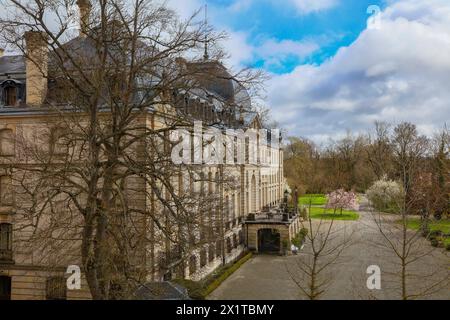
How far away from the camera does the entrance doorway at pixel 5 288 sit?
76.1 feet

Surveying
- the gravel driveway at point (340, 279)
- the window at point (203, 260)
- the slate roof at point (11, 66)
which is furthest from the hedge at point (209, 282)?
the slate roof at point (11, 66)

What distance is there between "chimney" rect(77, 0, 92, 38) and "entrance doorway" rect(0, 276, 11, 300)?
1569 cm

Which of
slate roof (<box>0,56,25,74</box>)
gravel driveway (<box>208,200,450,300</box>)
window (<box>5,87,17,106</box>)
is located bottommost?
gravel driveway (<box>208,200,450,300</box>)

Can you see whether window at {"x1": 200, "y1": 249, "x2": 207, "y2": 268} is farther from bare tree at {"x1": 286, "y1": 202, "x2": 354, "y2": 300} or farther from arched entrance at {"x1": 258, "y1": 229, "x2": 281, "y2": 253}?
arched entrance at {"x1": 258, "y1": 229, "x2": 281, "y2": 253}

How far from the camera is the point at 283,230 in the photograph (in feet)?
125

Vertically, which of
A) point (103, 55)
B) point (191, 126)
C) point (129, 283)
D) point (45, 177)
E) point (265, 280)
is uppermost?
point (103, 55)

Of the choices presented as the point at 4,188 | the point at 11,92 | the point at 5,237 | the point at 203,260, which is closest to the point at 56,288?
the point at 5,237

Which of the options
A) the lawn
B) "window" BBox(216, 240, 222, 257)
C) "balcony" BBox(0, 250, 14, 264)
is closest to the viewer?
"balcony" BBox(0, 250, 14, 264)

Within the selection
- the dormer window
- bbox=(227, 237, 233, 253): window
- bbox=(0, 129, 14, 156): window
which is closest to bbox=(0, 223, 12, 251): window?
bbox=(0, 129, 14, 156): window

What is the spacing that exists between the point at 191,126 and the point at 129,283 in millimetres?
5333

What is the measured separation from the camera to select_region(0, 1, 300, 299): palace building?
1425 centimetres

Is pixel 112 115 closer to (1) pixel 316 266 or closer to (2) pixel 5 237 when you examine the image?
(2) pixel 5 237
